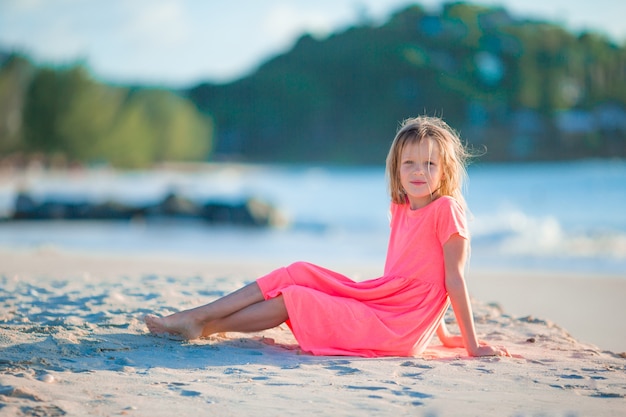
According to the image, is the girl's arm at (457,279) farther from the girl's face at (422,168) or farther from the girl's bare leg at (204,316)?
the girl's bare leg at (204,316)

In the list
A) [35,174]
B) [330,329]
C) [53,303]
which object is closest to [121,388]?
[330,329]

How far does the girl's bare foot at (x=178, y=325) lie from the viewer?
3.79 meters

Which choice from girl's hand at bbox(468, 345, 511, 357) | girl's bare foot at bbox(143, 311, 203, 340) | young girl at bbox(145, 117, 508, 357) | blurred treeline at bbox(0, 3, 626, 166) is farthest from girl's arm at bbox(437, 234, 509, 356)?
blurred treeline at bbox(0, 3, 626, 166)

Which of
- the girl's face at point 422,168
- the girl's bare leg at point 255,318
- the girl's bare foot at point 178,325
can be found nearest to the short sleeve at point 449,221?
the girl's face at point 422,168

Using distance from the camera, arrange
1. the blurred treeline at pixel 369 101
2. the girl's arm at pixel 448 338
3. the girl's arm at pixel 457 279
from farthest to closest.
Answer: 1. the blurred treeline at pixel 369 101
2. the girl's arm at pixel 448 338
3. the girl's arm at pixel 457 279

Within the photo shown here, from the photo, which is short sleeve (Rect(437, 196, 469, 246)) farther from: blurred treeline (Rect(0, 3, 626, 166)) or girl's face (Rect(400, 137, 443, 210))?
blurred treeline (Rect(0, 3, 626, 166))

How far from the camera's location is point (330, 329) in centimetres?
368

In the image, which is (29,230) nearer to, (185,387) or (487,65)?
(185,387)

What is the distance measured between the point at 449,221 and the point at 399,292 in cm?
43

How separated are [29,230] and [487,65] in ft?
196

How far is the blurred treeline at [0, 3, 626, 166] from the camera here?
49.0 meters

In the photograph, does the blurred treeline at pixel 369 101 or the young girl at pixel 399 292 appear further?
the blurred treeline at pixel 369 101

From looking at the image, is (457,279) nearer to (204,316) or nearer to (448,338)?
(448,338)

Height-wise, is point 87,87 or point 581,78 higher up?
point 581,78
